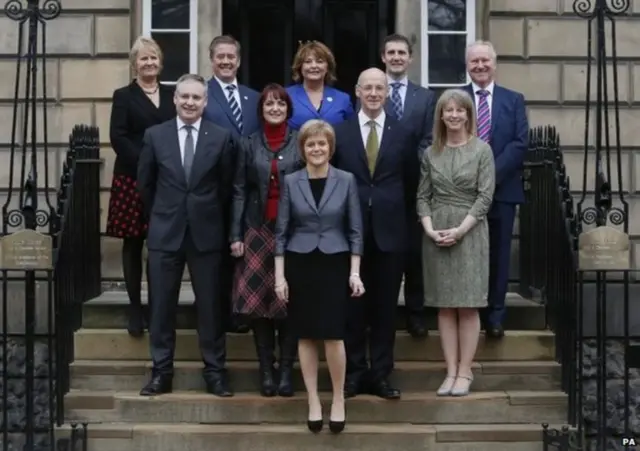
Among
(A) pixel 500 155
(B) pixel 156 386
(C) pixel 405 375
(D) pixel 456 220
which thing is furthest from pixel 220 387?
(A) pixel 500 155

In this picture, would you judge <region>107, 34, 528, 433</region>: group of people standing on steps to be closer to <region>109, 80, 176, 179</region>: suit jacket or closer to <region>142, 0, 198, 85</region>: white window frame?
<region>109, 80, 176, 179</region>: suit jacket

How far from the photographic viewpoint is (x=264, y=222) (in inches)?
312

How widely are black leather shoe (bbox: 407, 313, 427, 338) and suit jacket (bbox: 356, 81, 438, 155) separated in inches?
46.6

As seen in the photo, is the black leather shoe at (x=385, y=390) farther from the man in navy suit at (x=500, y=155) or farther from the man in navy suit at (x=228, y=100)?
the man in navy suit at (x=228, y=100)

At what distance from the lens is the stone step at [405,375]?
27.4 feet

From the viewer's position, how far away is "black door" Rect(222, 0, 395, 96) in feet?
37.3

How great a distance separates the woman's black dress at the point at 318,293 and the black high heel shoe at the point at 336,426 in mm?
546

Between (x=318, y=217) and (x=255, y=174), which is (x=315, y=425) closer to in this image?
(x=318, y=217)

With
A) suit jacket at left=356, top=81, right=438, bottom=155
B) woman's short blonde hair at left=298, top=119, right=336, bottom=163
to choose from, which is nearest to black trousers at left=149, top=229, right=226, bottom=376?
woman's short blonde hair at left=298, top=119, right=336, bottom=163

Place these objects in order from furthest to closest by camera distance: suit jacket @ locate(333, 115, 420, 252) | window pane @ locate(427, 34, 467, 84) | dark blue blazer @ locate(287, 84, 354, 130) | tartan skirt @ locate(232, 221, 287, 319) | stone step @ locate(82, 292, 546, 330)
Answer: window pane @ locate(427, 34, 467, 84), stone step @ locate(82, 292, 546, 330), dark blue blazer @ locate(287, 84, 354, 130), suit jacket @ locate(333, 115, 420, 252), tartan skirt @ locate(232, 221, 287, 319)

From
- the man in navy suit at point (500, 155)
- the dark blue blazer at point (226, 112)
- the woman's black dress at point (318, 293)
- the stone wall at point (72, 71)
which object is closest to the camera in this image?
the woman's black dress at point (318, 293)

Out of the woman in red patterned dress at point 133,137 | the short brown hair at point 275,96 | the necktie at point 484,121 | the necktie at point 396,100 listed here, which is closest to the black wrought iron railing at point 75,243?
the woman in red patterned dress at point 133,137

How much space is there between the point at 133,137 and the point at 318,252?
5.69ft

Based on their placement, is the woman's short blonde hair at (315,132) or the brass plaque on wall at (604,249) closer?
the woman's short blonde hair at (315,132)
